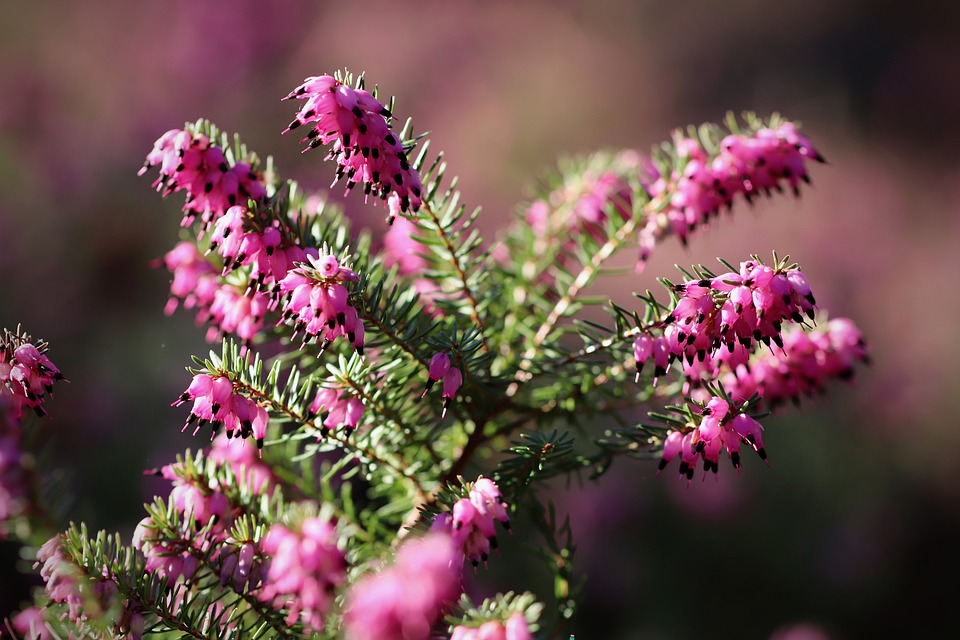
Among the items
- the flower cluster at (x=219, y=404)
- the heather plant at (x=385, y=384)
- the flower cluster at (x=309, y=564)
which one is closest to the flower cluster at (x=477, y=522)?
the heather plant at (x=385, y=384)

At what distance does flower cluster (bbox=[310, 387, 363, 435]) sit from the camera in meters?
0.80

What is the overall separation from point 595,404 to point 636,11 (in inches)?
294

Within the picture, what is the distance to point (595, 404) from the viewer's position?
104 centimetres

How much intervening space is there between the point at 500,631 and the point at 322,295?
0.33 m

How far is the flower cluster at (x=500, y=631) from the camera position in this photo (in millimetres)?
605

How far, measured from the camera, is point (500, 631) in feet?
2.05

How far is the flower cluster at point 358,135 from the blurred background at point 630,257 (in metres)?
0.47

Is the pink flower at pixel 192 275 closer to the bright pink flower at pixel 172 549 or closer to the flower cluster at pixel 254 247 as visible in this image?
the flower cluster at pixel 254 247

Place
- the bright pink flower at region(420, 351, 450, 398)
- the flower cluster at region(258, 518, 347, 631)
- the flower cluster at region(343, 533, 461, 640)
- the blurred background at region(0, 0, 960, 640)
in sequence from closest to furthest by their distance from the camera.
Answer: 1. the flower cluster at region(343, 533, 461, 640)
2. the flower cluster at region(258, 518, 347, 631)
3. the bright pink flower at region(420, 351, 450, 398)
4. the blurred background at region(0, 0, 960, 640)

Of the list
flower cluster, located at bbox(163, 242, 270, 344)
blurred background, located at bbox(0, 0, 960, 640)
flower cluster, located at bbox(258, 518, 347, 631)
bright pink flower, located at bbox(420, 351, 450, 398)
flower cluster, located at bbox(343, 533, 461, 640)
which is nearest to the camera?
flower cluster, located at bbox(343, 533, 461, 640)

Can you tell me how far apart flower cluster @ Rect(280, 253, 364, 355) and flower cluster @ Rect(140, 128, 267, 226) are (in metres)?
0.15

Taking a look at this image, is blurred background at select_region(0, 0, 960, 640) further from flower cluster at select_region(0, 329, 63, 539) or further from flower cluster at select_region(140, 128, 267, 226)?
flower cluster at select_region(140, 128, 267, 226)

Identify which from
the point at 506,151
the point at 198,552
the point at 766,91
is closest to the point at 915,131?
the point at 766,91

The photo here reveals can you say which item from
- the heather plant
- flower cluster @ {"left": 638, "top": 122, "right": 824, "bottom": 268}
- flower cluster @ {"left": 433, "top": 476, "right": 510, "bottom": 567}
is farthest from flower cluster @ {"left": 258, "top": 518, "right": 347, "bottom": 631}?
flower cluster @ {"left": 638, "top": 122, "right": 824, "bottom": 268}
